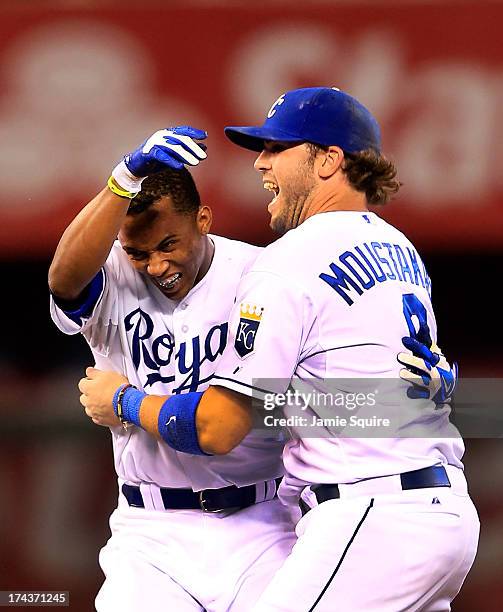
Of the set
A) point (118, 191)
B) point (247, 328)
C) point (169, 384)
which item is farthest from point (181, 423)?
point (118, 191)

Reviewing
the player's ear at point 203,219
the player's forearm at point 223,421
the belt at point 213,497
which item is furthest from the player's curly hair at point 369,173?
the belt at point 213,497

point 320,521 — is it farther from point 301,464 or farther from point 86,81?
point 86,81

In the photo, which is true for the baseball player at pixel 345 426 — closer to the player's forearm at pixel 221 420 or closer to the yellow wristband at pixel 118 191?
the player's forearm at pixel 221 420

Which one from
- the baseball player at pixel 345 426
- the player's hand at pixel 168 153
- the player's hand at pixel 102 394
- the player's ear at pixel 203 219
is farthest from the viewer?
the player's ear at pixel 203 219

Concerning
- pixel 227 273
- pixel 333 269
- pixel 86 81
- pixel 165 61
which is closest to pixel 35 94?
pixel 86 81

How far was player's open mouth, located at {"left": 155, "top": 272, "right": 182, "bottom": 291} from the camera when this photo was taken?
6.14 feet

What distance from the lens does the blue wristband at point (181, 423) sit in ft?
5.26

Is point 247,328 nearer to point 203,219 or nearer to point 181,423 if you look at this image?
point 181,423

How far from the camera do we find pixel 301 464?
5.41ft

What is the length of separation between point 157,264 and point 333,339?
410 millimetres

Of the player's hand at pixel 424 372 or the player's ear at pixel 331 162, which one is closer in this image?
the player's hand at pixel 424 372

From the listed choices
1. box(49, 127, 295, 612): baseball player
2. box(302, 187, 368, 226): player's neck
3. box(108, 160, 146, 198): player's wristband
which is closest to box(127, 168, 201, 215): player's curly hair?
box(49, 127, 295, 612): baseball player

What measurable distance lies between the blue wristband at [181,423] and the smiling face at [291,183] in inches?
14.0

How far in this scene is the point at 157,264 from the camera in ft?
6.04
